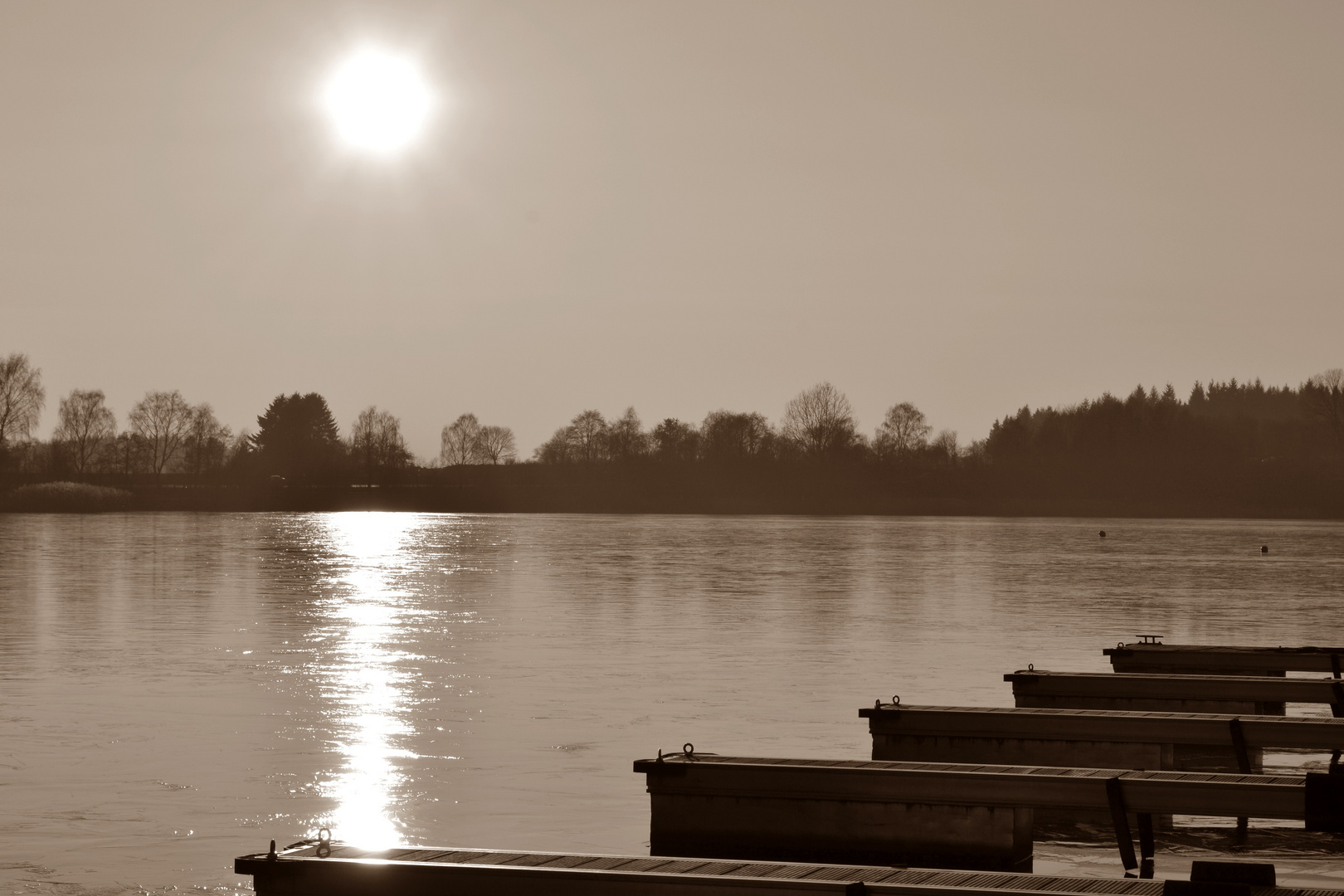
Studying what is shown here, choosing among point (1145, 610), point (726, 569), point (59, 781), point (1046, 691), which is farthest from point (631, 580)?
point (59, 781)

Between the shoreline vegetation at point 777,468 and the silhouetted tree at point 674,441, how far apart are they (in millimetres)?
228

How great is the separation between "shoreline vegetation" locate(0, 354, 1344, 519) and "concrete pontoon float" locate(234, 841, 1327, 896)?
146m

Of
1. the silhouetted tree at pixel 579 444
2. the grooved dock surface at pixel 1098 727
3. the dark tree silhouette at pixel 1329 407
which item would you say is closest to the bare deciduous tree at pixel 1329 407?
the dark tree silhouette at pixel 1329 407

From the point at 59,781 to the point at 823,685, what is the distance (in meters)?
9.57

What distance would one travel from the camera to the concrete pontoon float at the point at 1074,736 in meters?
11.6

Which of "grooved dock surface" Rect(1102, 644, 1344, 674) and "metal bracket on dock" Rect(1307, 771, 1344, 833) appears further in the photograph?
"grooved dock surface" Rect(1102, 644, 1344, 674)

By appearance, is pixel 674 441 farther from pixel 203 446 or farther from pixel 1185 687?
pixel 1185 687

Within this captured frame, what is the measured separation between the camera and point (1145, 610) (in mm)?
31547

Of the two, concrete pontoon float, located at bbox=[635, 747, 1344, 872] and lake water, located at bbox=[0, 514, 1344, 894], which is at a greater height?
concrete pontoon float, located at bbox=[635, 747, 1344, 872]

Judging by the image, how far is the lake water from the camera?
10.6 m

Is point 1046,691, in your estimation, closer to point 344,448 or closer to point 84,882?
point 84,882

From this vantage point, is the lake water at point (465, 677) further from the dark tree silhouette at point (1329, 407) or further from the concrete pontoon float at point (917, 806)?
the dark tree silhouette at point (1329, 407)

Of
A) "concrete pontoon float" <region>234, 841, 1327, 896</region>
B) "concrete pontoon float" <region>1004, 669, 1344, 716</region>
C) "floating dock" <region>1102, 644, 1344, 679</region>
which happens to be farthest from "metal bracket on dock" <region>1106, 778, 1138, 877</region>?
"floating dock" <region>1102, 644, 1344, 679</region>

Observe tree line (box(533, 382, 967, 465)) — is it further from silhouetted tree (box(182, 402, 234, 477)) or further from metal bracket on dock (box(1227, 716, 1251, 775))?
metal bracket on dock (box(1227, 716, 1251, 775))
